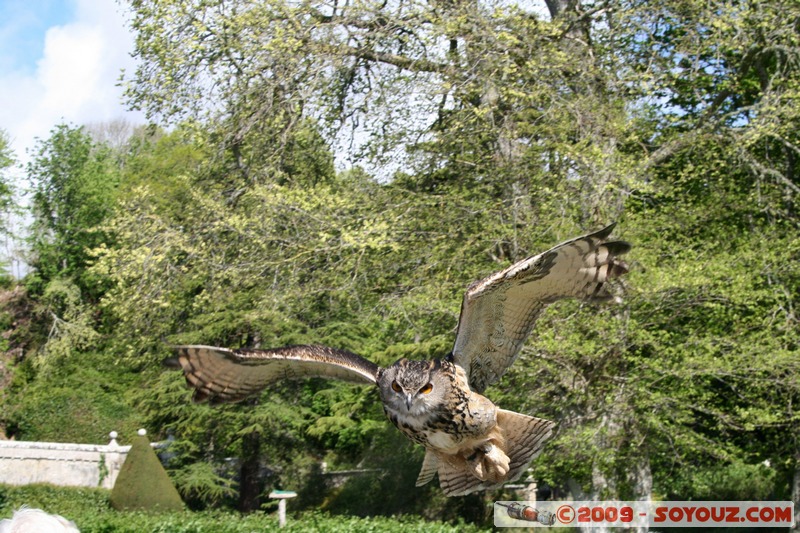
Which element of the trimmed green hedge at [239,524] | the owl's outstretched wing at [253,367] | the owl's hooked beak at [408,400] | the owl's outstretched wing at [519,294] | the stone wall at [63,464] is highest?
the owl's outstretched wing at [519,294]

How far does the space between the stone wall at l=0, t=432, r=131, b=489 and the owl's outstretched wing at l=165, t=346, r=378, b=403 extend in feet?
59.0

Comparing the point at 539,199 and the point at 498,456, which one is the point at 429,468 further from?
the point at 539,199

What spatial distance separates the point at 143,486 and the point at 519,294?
12.0 meters

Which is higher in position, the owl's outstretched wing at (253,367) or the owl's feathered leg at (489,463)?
the owl's outstretched wing at (253,367)

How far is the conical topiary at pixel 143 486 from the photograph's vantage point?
51.8 ft

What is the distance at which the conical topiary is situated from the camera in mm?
15781

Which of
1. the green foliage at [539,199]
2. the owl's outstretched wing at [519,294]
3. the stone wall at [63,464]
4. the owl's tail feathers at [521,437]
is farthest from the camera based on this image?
the stone wall at [63,464]

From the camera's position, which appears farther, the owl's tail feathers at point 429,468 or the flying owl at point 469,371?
the owl's tail feathers at point 429,468

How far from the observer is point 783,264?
36.0 ft

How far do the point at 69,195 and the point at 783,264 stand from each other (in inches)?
1113

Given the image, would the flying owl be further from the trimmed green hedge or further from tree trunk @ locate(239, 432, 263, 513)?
tree trunk @ locate(239, 432, 263, 513)

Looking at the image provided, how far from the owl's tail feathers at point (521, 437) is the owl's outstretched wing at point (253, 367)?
87 cm

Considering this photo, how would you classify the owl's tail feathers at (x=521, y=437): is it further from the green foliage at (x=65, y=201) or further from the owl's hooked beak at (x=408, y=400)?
the green foliage at (x=65, y=201)

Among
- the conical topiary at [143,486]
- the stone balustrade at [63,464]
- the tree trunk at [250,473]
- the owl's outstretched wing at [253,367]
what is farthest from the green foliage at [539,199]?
the stone balustrade at [63,464]
